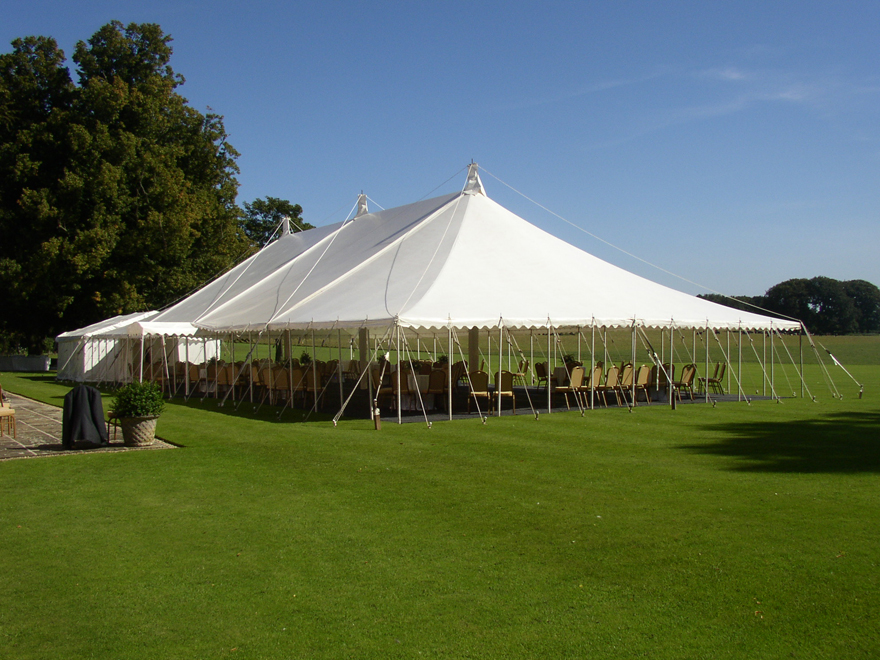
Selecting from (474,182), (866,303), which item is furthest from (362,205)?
(866,303)

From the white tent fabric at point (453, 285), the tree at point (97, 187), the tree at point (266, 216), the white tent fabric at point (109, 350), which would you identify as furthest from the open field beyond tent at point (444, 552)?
the tree at point (266, 216)

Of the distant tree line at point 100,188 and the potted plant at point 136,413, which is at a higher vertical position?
the distant tree line at point 100,188

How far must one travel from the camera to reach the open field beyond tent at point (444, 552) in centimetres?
405

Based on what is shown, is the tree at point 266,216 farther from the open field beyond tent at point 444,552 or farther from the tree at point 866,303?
the tree at point 866,303

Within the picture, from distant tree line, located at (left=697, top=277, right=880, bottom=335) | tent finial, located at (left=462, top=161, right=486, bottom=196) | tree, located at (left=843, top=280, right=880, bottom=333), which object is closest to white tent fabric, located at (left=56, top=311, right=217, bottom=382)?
tent finial, located at (left=462, top=161, right=486, bottom=196)

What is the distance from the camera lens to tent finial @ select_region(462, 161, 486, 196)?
61.8 feet

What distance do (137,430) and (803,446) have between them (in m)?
9.05

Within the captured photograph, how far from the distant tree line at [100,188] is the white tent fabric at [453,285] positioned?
11141 mm

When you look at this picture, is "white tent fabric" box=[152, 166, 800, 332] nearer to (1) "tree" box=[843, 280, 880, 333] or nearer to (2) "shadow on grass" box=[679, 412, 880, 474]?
(2) "shadow on grass" box=[679, 412, 880, 474]

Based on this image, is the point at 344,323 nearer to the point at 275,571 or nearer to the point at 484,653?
the point at 275,571

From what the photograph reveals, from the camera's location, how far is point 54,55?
104 ft

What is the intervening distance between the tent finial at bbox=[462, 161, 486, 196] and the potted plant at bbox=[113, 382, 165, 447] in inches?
404

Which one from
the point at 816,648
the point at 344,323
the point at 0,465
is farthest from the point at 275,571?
the point at 344,323

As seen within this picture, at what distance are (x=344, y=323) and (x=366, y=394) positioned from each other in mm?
5831
